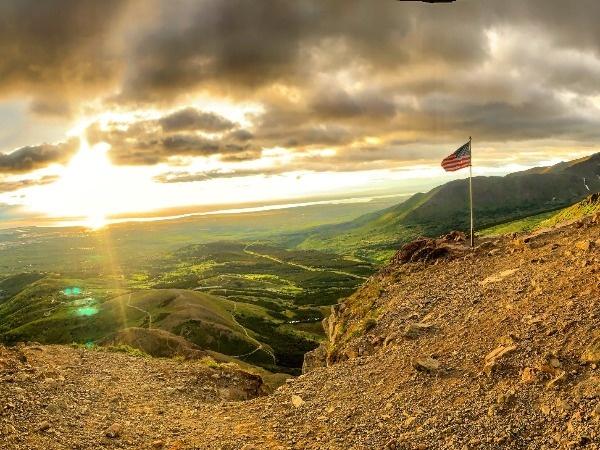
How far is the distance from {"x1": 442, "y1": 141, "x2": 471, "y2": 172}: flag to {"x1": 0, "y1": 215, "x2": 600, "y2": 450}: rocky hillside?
391 inches

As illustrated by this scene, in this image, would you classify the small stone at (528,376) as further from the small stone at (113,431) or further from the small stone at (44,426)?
the small stone at (44,426)

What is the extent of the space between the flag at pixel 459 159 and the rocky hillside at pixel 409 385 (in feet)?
32.6

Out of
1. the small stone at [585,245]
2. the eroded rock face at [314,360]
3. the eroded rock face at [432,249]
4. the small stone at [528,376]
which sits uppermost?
the small stone at [585,245]

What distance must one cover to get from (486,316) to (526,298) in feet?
7.77

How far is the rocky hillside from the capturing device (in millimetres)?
17922

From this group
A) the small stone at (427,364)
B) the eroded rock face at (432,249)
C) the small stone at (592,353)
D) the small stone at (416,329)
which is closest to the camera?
the small stone at (592,353)

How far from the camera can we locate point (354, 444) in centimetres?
1950

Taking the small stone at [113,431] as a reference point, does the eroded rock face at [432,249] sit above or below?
above

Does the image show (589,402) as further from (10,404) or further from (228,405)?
(10,404)

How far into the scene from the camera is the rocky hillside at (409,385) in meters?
17.9

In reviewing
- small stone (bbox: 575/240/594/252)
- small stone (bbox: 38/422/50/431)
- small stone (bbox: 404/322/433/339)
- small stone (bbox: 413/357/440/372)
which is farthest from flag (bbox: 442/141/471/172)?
small stone (bbox: 38/422/50/431)

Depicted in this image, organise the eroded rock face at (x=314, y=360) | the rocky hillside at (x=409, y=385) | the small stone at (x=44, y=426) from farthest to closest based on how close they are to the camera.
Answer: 1. the eroded rock face at (x=314, y=360)
2. the small stone at (x=44, y=426)
3. the rocky hillside at (x=409, y=385)

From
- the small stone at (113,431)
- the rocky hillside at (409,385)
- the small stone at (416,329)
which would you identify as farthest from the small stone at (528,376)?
the small stone at (113,431)

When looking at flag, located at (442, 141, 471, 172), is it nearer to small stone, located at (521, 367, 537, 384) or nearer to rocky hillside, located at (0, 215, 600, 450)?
rocky hillside, located at (0, 215, 600, 450)
